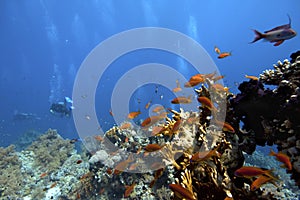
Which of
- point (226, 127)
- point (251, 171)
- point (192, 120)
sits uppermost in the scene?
point (192, 120)

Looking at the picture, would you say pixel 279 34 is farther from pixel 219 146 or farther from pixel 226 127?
pixel 219 146

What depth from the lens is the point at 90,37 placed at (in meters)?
82.8

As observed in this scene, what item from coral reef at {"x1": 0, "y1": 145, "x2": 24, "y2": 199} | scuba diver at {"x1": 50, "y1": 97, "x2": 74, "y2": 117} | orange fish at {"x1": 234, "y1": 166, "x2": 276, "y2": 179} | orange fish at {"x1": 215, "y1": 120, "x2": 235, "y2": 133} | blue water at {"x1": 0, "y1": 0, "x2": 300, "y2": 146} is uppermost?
blue water at {"x1": 0, "y1": 0, "x2": 300, "y2": 146}

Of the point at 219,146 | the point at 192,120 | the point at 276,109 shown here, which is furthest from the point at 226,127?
the point at 192,120

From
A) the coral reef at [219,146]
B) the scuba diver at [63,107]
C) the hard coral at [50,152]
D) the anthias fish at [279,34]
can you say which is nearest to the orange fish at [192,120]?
the coral reef at [219,146]

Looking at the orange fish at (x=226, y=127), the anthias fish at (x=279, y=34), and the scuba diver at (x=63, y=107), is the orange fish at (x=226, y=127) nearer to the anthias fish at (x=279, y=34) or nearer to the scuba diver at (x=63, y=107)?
the anthias fish at (x=279, y=34)

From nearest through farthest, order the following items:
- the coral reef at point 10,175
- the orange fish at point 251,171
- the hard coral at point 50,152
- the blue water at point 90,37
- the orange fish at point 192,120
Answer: the orange fish at point 251,171 → the orange fish at point 192,120 → the coral reef at point 10,175 → the hard coral at point 50,152 → the blue water at point 90,37

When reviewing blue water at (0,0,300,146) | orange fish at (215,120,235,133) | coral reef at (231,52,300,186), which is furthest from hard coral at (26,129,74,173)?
blue water at (0,0,300,146)

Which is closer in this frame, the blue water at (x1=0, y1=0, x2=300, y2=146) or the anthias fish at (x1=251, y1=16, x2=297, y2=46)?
the anthias fish at (x1=251, y1=16, x2=297, y2=46)

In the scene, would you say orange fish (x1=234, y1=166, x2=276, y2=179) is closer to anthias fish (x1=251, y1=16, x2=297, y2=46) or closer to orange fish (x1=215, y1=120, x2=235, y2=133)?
orange fish (x1=215, y1=120, x2=235, y2=133)

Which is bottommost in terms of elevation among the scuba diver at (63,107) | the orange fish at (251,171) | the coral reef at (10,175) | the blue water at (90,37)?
the orange fish at (251,171)

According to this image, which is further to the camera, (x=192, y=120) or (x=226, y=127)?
(x=192, y=120)

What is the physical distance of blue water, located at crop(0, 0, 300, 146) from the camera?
211 feet

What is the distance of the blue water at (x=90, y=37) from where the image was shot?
64.4 meters
